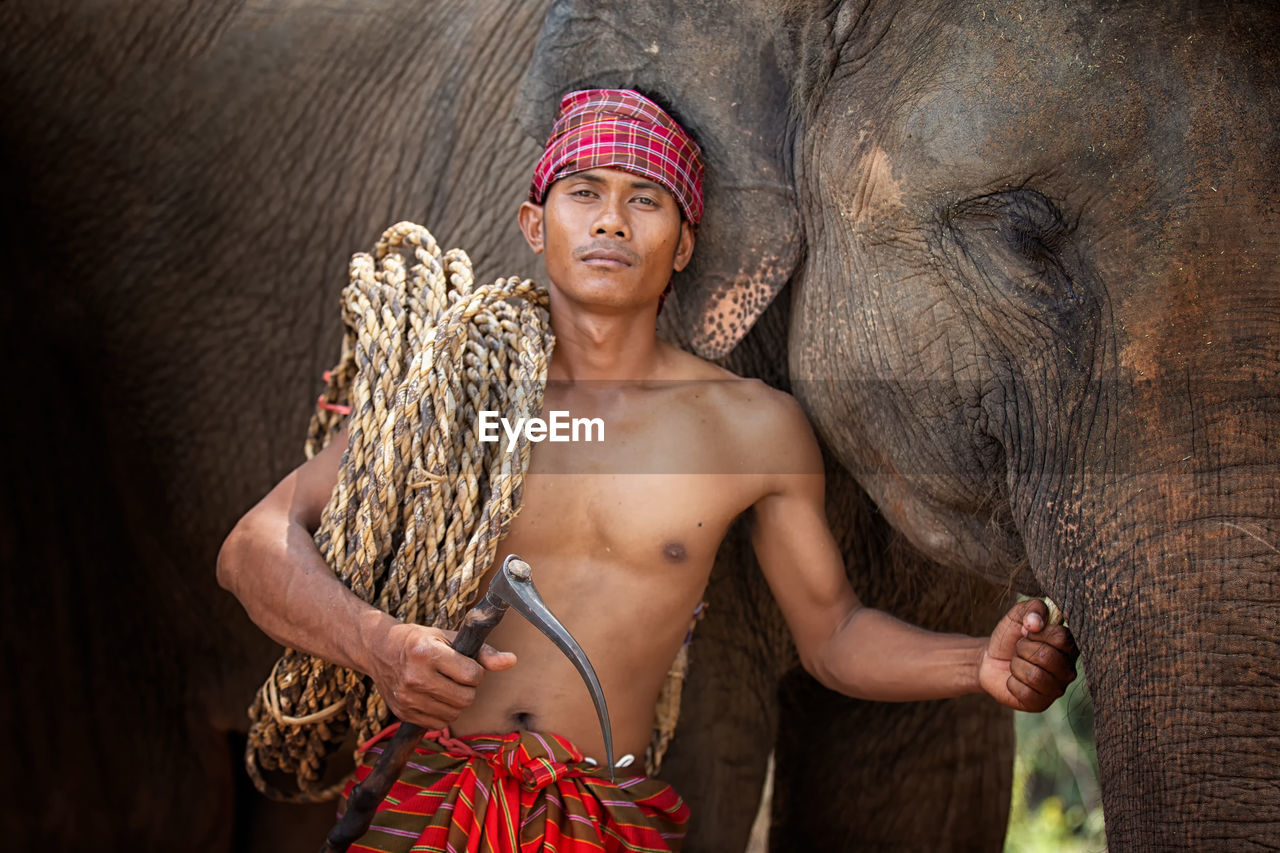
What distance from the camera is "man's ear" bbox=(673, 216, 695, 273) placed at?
6.35 feet

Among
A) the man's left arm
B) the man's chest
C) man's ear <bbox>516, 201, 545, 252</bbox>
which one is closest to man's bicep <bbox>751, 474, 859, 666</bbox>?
the man's left arm

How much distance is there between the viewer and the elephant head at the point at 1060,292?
149 cm

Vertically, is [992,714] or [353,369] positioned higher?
[353,369]

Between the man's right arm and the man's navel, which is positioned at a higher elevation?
the man's navel

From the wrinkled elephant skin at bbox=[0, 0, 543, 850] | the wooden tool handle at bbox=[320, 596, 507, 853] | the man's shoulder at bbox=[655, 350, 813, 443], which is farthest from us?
the wrinkled elephant skin at bbox=[0, 0, 543, 850]

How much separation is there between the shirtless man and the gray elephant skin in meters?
0.09

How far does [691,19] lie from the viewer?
190 centimetres

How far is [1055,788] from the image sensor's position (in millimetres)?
4754

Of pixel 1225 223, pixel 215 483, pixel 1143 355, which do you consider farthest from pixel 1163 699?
pixel 215 483

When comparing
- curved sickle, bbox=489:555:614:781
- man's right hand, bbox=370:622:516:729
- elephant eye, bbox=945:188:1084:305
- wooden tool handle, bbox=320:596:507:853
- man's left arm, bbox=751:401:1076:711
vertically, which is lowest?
wooden tool handle, bbox=320:596:507:853

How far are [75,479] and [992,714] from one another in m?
1.71

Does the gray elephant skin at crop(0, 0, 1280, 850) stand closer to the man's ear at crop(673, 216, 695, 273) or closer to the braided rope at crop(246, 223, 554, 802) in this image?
the man's ear at crop(673, 216, 695, 273)

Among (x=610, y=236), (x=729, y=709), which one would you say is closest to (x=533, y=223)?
(x=610, y=236)

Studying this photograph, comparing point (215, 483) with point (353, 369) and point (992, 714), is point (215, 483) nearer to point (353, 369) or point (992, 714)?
point (353, 369)
